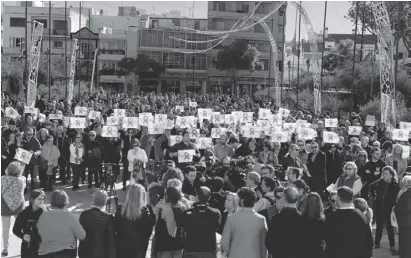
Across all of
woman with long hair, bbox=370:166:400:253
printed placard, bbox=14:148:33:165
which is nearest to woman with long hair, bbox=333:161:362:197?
woman with long hair, bbox=370:166:400:253

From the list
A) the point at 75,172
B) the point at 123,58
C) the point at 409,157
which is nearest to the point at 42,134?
the point at 75,172

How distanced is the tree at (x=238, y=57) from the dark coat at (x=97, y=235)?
71076 mm

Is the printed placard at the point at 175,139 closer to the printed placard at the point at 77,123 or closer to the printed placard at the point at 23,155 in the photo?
the printed placard at the point at 77,123

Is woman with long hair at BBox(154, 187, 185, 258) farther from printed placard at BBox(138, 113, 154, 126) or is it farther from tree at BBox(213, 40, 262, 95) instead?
tree at BBox(213, 40, 262, 95)

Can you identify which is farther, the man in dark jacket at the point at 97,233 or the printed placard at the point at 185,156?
the printed placard at the point at 185,156

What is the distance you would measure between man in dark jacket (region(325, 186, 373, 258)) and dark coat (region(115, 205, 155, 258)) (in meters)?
2.00

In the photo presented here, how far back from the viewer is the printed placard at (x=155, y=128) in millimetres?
17672

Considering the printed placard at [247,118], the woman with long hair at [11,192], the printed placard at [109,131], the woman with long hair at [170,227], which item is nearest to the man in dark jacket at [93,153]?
the printed placard at [109,131]

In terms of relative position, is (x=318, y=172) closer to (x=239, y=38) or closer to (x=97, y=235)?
(x=97, y=235)

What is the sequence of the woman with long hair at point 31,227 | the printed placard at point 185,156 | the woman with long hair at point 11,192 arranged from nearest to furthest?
the woman with long hair at point 31,227, the woman with long hair at point 11,192, the printed placard at point 185,156

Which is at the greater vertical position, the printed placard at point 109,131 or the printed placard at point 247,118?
the printed placard at point 247,118

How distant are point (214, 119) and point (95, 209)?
15.0 metres

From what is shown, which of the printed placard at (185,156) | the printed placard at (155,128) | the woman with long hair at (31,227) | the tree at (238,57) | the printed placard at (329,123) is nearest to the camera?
the woman with long hair at (31,227)

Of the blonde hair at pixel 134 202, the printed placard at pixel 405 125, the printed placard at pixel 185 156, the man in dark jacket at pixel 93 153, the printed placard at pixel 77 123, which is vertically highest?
the printed placard at pixel 405 125
